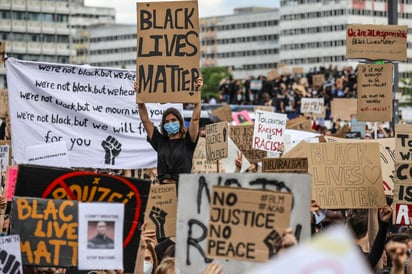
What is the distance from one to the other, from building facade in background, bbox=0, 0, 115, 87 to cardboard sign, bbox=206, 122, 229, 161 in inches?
4224

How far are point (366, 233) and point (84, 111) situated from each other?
512cm

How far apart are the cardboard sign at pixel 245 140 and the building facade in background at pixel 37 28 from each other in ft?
344

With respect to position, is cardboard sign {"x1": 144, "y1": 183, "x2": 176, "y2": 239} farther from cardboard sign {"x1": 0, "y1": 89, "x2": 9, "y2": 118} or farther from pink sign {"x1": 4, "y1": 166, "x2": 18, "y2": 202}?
cardboard sign {"x1": 0, "y1": 89, "x2": 9, "y2": 118}

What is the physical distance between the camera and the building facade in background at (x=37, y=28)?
122500mm

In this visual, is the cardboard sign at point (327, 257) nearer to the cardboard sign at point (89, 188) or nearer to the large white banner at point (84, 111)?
the cardboard sign at point (89, 188)

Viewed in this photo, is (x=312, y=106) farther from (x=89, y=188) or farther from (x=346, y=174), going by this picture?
(x=89, y=188)

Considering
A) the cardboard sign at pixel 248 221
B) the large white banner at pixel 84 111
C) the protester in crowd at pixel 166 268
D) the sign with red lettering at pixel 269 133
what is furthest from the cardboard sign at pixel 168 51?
the sign with red lettering at pixel 269 133

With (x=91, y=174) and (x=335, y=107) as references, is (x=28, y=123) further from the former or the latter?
(x=335, y=107)

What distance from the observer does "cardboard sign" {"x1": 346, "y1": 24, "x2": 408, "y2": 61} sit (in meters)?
18.2

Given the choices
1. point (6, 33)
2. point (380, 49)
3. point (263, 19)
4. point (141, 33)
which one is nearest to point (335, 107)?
point (380, 49)

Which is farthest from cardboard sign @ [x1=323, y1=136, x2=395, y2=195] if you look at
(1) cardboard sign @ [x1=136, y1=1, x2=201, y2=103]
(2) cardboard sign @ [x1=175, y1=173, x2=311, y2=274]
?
(2) cardboard sign @ [x1=175, y1=173, x2=311, y2=274]

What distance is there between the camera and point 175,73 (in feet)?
38.7

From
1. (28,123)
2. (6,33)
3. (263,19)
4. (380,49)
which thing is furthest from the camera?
(263,19)

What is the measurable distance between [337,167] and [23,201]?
377 centimetres
